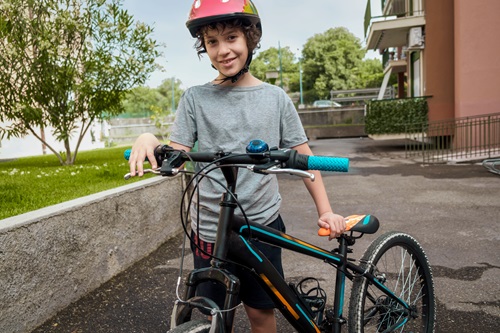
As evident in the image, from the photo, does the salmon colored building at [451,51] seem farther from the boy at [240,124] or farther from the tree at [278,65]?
the tree at [278,65]

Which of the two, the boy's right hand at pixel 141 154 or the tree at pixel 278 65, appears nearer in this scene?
the boy's right hand at pixel 141 154

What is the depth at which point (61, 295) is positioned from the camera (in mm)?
3748

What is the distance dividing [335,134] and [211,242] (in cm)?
2753

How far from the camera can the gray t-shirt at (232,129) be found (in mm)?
2129

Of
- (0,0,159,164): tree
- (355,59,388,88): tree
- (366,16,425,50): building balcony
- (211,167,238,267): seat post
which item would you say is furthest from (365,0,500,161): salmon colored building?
(355,59,388,88): tree

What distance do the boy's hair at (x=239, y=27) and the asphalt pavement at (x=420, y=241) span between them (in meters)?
0.73

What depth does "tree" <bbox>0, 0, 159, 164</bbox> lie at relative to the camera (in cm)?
928

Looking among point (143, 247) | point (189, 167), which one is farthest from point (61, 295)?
point (189, 167)

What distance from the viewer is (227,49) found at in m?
2.03

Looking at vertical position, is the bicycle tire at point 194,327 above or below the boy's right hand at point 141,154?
below

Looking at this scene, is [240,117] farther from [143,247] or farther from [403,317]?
[143,247]

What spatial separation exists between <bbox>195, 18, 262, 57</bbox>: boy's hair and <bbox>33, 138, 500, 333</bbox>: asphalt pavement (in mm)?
732

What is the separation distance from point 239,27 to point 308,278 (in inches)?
46.7

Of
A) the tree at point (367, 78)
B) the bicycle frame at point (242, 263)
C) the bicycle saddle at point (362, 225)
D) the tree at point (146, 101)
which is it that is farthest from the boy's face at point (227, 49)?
the tree at point (146, 101)
